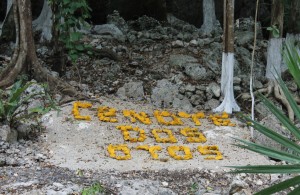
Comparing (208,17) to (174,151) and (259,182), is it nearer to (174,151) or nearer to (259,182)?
(174,151)

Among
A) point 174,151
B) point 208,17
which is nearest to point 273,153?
point 174,151

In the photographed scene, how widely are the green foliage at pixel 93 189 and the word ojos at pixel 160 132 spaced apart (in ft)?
4.33

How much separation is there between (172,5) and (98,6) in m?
2.27

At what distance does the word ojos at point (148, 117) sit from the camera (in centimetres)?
744

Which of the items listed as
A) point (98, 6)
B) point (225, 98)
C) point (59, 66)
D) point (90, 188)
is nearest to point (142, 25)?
point (98, 6)

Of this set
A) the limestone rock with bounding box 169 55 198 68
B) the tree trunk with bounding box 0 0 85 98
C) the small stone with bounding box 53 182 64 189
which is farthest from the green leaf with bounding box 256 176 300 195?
the limestone rock with bounding box 169 55 198 68

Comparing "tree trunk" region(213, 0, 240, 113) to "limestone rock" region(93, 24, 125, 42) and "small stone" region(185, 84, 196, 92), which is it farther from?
"limestone rock" region(93, 24, 125, 42)

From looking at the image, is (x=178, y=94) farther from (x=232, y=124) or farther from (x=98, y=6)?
(x=98, y=6)

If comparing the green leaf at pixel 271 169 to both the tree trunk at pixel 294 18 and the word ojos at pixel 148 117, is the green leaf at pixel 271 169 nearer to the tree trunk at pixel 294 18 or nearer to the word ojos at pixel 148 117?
the word ojos at pixel 148 117

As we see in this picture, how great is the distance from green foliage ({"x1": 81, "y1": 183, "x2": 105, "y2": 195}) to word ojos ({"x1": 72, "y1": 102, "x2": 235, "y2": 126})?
2659 millimetres

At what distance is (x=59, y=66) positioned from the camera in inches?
359

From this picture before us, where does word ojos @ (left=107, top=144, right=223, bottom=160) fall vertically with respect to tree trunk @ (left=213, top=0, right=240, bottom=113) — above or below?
below

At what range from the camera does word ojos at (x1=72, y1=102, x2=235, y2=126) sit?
7.44 meters

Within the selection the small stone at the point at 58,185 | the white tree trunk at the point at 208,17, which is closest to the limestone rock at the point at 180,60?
the white tree trunk at the point at 208,17
